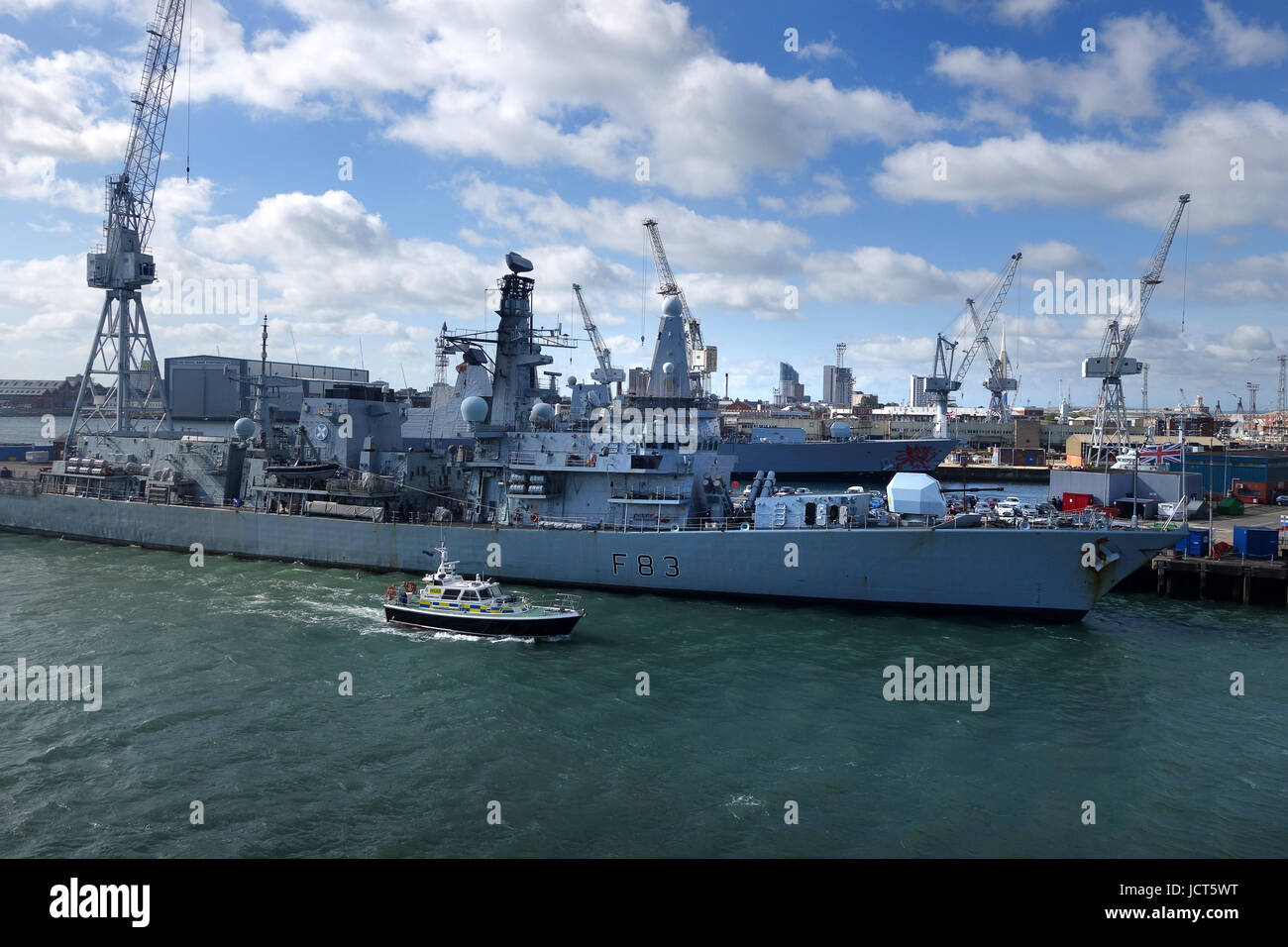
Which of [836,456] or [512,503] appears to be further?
[836,456]

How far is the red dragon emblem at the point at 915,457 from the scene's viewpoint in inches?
3113

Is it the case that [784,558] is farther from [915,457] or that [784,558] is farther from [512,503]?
[915,457]

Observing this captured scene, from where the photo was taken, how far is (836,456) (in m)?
78.7

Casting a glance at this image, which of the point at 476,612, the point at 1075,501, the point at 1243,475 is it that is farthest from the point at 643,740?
the point at 1243,475

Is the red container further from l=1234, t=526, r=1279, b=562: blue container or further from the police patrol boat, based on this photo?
the police patrol boat

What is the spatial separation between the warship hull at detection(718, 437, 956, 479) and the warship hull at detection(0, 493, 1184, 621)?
163 feet

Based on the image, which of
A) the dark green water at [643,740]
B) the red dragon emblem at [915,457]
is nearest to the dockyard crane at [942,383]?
the red dragon emblem at [915,457]

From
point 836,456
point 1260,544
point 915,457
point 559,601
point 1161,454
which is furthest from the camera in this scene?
point 915,457

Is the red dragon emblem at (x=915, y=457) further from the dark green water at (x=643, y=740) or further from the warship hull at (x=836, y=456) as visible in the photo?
the dark green water at (x=643, y=740)

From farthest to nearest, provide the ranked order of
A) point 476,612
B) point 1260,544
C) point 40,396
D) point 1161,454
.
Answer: point 40,396
point 1161,454
point 1260,544
point 476,612

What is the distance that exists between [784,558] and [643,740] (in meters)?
11.3

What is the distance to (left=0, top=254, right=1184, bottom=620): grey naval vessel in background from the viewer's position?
2519cm

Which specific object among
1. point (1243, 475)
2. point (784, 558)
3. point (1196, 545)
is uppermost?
point (1243, 475)
